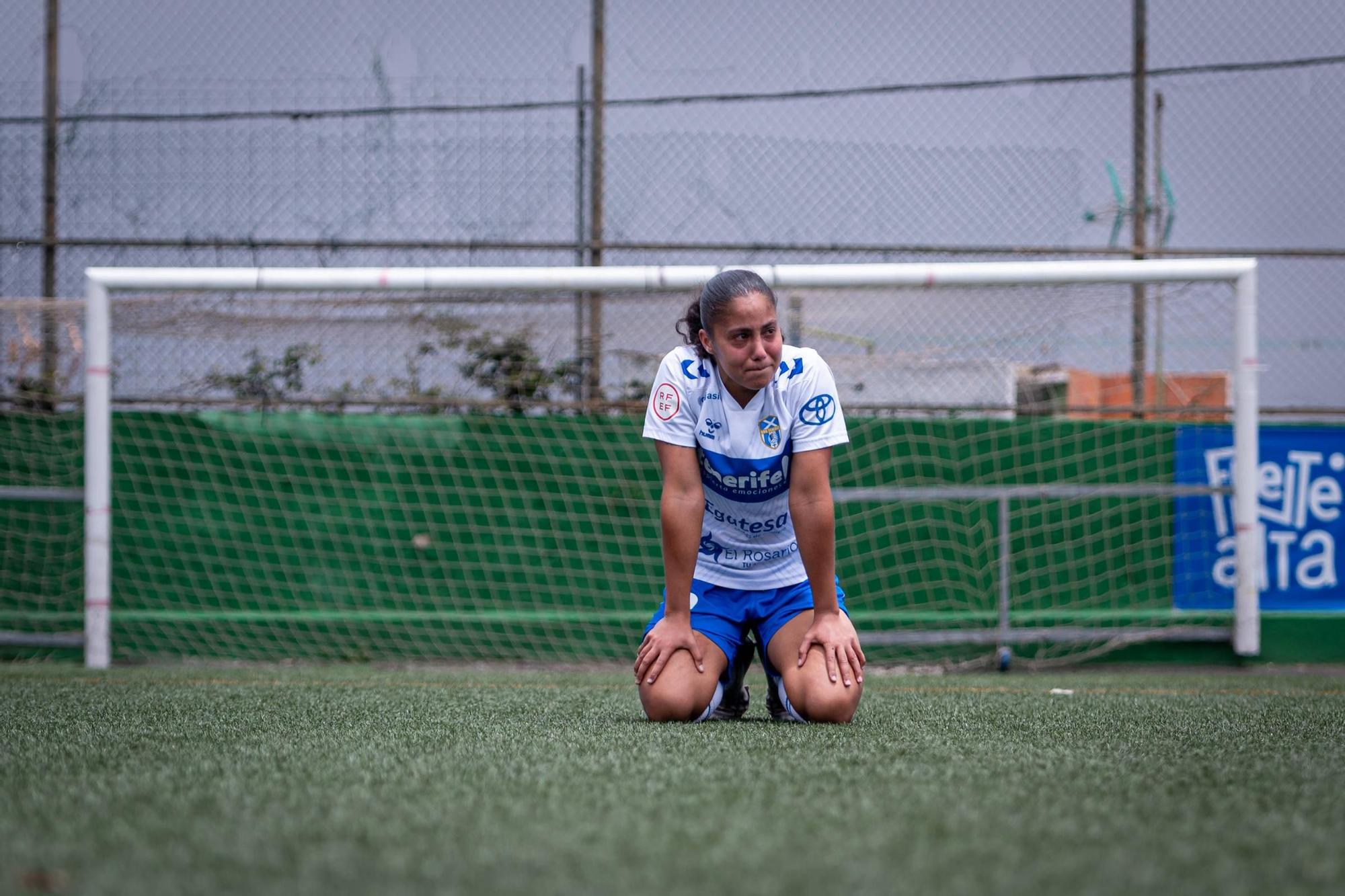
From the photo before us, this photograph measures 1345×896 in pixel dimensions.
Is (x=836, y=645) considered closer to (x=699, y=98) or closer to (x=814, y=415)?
(x=814, y=415)

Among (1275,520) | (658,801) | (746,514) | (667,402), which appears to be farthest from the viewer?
(1275,520)

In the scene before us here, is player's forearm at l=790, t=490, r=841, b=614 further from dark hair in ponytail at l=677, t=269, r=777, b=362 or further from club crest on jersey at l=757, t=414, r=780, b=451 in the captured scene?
dark hair in ponytail at l=677, t=269, r=777, b=362

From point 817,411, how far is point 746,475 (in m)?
0.28

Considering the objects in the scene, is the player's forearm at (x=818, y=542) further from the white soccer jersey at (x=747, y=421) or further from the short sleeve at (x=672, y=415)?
the short sleeve at (x=672, y=415)

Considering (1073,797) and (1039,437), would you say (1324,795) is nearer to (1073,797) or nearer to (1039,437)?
(1073,797)

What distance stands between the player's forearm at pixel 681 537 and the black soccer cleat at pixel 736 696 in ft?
1.45

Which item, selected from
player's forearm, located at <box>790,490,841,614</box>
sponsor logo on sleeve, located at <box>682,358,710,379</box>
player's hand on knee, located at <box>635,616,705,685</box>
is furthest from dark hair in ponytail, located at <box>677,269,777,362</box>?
player's hand on knee, located at <box>635,616,705,685</box>

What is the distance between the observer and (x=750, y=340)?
3090 millimetres

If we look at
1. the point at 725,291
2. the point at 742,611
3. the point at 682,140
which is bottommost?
the point at 742,611

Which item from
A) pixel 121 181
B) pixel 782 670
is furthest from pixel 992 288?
pixel 121 181

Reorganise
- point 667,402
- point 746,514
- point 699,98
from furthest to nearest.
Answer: point 699,98 → point 746,514 → point 667,402

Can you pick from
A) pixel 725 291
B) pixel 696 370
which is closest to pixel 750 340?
pixel 725 291

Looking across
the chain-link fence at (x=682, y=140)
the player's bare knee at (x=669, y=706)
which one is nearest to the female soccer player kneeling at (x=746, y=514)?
the player's bare knee at (x=669, y=706)

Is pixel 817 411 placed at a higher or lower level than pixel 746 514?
higher
